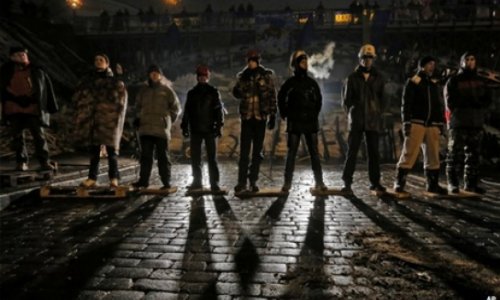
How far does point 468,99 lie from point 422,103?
966 millimetres

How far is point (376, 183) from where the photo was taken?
634cm

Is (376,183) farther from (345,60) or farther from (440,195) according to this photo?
(345,60)

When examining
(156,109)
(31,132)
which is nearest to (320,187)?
(156,109)

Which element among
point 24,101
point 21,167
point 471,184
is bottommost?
point 471,184

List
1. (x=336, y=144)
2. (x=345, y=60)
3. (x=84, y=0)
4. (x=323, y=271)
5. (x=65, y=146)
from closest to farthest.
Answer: (x=323, y=271) → (x=65, y=146) → (x=336, y=144) → (x=345, y=60) → (x=84, y=0)

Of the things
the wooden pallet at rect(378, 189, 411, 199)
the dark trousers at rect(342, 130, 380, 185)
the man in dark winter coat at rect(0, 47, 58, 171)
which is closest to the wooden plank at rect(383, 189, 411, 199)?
the wooden pallet at rect(378, 189, 411, 199)

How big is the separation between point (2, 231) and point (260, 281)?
3474 mm

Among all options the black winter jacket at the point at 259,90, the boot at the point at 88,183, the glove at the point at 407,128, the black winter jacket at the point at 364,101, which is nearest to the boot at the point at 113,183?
the boot at the point at 88,183

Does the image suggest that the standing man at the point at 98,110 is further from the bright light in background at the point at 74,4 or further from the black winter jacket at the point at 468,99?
the bright light in background at the point at 74,4

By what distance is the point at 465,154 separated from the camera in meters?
6.49

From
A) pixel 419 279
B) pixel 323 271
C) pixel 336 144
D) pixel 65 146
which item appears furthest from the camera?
pixel 336 144

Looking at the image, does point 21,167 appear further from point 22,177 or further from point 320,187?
point 320,187

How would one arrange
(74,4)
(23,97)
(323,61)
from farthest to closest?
(74,4) < (323,61) < (23,97)

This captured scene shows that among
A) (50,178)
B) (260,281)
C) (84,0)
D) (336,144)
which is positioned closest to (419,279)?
(260,281)
